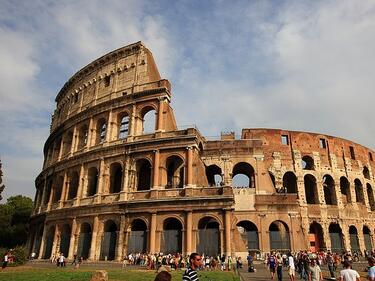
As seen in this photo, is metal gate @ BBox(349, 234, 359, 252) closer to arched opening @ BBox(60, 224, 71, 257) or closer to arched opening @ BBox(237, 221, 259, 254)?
arched opening @ BBox(237, 221, 259, 254)

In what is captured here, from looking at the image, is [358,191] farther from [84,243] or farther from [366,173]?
[84,243]

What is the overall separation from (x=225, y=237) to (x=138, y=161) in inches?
345

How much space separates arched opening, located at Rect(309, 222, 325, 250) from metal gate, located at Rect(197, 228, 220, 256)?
11.2 metres

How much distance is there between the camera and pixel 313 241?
28375mm

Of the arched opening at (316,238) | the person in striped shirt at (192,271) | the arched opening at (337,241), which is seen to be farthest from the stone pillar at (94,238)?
the person in striped shirt at (192,271)

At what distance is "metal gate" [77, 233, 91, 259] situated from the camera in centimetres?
2438

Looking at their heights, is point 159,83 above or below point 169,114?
above

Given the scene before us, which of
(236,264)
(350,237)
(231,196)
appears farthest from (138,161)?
(350,237)

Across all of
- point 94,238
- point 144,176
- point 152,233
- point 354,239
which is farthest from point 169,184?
point 354,239

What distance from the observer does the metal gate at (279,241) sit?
23.9 meters

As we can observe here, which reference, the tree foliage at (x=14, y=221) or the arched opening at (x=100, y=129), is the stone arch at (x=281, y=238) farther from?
the tree foliage at (x=14, y=221)

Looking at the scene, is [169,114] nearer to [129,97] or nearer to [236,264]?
[129,97]

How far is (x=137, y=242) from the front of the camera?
892 inches

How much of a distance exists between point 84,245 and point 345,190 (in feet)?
79.9
